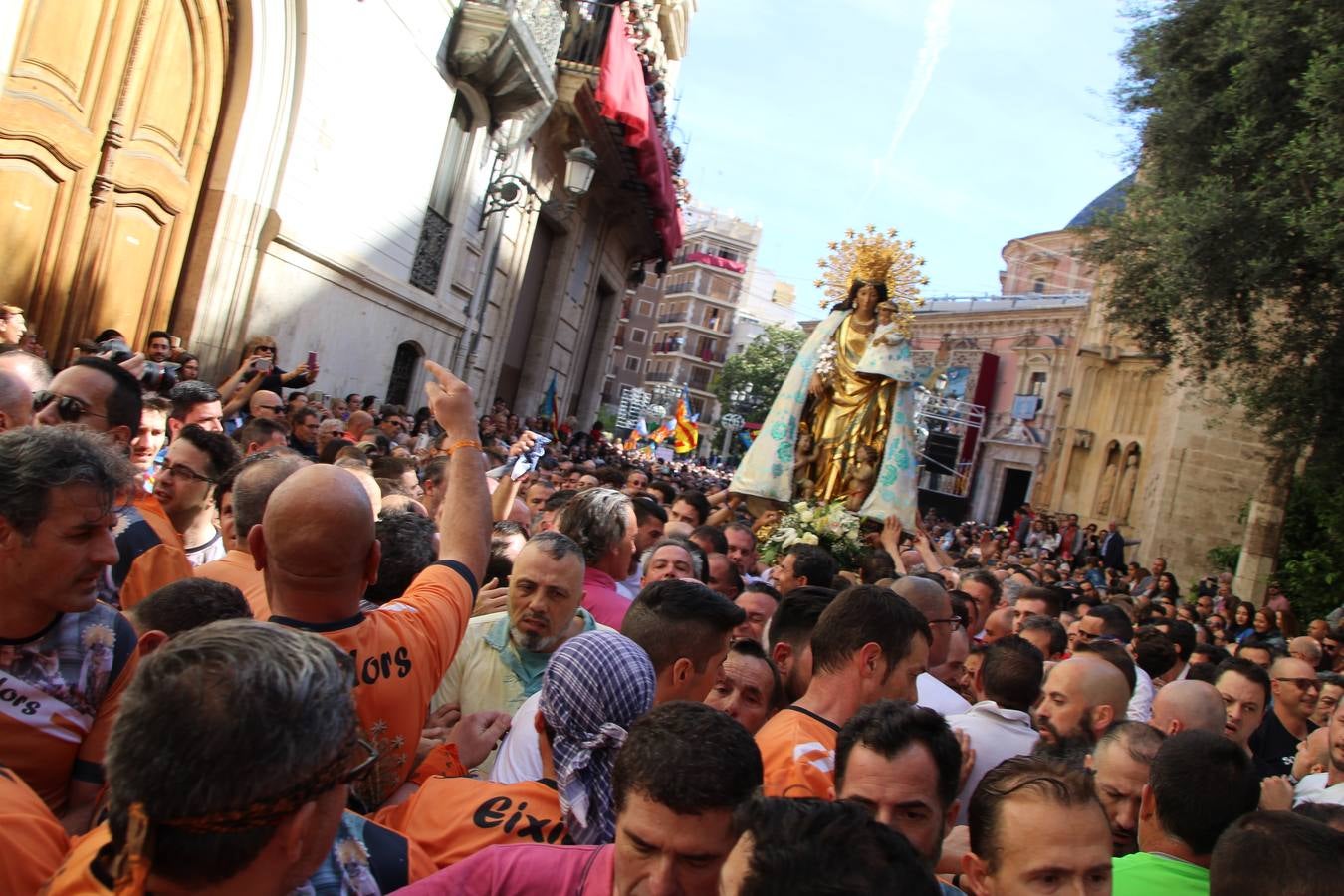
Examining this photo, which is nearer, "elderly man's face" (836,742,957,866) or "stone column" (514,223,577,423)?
"elderly man's face" (836,742,957,866)

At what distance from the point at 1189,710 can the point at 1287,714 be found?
7.53 ft

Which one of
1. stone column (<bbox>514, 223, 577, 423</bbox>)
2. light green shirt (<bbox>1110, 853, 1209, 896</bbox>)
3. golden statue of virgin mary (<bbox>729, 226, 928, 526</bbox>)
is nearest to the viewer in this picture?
light green shirt (<bbox>1110, 853, 1209, 896</bbox>)

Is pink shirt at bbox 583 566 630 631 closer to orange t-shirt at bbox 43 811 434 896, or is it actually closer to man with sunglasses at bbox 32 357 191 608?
man with sunglasses at bbox 32 357 191 608

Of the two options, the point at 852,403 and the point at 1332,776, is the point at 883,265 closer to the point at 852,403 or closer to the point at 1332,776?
the point at 852,403

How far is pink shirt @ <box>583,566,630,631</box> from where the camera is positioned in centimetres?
439

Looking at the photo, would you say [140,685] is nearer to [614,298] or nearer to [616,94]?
[616,94]

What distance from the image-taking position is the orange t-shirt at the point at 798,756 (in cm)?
291

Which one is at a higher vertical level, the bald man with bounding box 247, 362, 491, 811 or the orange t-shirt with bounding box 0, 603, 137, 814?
the bald man with bounding box 247, 362, 491, 811

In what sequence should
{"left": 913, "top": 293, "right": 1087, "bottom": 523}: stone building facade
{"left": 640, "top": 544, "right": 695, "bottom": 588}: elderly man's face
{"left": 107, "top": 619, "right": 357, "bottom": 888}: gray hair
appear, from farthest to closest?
1. {"left": 913, "top": 293, "right": 1087, "bottom": 523}: stone building facade
2. {"left": 640, "top": 544, "right": 695, "bottom": 588}: elderly man's face
3. {"left": 107, "top": 619, "right": 357, "bottom": 888}: gray hair

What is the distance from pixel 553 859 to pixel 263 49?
31.3 ft

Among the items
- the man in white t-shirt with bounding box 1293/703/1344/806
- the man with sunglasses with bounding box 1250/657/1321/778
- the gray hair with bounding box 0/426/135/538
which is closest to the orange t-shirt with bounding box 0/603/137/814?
the gray hair with bounding box 0/426/135/538

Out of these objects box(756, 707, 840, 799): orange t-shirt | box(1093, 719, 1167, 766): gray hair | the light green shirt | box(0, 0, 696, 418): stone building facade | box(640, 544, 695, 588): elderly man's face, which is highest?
box(0, 0, 696, 418): stone building facade

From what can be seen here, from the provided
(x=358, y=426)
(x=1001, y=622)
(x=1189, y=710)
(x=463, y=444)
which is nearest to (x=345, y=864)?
(x=463, y=444)

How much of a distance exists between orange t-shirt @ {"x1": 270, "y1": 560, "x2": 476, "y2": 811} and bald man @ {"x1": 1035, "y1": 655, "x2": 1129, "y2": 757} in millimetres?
2465
